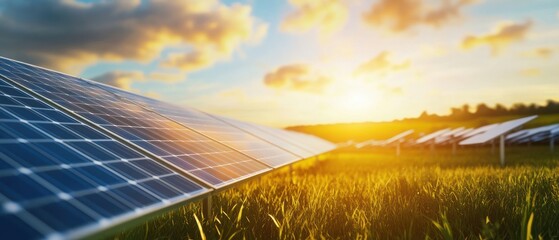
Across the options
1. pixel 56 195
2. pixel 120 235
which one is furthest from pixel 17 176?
pixel 120 235

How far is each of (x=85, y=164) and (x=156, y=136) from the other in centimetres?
231

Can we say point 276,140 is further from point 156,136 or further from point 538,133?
point 538,133

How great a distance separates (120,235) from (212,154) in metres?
1.91

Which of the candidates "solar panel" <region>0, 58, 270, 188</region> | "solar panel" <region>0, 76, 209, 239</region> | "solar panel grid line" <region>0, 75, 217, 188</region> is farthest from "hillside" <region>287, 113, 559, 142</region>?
"solar panel" <region>0, 76, 209, 239</region>

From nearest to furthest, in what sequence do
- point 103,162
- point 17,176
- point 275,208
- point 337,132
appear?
point 17,176
point 103,162
point 275,208
point 337,132

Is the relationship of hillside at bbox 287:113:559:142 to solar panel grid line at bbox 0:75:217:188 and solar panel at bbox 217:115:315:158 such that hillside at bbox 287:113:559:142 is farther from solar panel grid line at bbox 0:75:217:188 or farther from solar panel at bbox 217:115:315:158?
solar panel grid line at bbox 0:75:217:188

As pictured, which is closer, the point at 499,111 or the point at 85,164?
the point at 85,164

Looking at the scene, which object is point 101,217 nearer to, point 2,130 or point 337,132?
point 2,130

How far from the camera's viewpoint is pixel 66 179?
271 centimetres

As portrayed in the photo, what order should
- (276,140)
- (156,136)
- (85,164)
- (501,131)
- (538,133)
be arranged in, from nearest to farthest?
(85,164) → (156,136) → (276,140) → (501,131) → (538,133)

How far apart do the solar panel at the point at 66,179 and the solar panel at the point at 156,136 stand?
0.44 meters

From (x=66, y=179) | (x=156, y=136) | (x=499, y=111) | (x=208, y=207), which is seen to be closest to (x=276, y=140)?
(x=156, y=136)

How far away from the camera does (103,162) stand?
3381 millimetres

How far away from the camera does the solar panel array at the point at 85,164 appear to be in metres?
2.18
